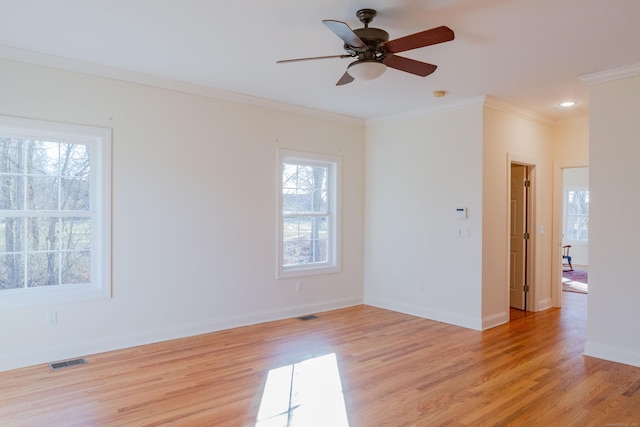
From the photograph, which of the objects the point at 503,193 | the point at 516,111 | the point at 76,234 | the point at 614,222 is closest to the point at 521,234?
the point at 503,193

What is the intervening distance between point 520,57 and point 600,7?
88 centimetres

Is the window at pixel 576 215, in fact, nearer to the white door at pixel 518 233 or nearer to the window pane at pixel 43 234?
the white door at pixel 518 233

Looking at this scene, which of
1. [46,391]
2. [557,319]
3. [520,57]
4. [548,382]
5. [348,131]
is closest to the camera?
[46,391]

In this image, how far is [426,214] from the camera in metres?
5.38

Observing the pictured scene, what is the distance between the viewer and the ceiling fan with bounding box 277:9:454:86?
2586 millimetres

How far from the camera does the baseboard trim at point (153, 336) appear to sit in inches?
141

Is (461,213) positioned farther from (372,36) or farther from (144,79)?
(144,79)

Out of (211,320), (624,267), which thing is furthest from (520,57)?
(211,320)

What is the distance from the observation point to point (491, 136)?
4.92 metres

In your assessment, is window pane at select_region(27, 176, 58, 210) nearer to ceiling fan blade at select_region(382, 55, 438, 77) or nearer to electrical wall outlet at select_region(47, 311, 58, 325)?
A: electrical wall outlet at select_region(47, 311, 58, 325)

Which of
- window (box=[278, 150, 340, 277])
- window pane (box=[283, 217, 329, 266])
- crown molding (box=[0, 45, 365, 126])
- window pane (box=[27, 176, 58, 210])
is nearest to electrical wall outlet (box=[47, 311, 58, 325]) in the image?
window pane (box=[27, 176, 58, 210])

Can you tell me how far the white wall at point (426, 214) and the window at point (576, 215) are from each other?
7.39 m

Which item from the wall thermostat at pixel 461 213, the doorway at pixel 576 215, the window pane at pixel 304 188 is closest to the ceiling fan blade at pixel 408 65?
the wall thermostat at pixel 461 213

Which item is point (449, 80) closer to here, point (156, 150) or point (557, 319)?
point (156, 150)
